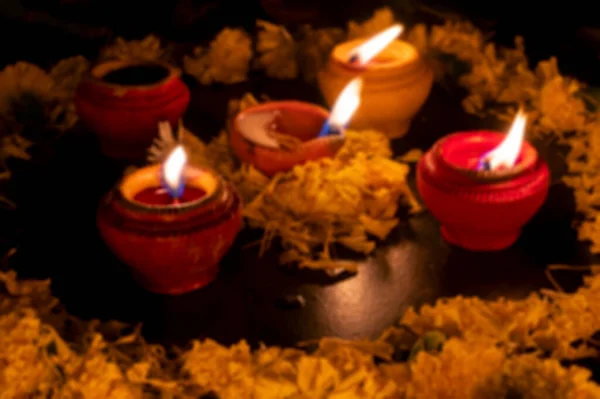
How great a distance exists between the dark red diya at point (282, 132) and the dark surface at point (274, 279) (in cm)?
9

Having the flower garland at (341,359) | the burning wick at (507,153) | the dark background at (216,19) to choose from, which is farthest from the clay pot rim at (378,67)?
the dark background at (216,19)

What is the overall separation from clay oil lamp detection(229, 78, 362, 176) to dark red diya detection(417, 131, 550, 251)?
116 mm

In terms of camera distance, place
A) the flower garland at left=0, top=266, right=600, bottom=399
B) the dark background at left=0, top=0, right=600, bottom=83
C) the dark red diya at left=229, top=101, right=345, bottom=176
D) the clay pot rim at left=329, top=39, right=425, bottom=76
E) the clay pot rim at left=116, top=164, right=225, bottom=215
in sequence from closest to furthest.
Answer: the flower garland at left=0, top=266, right=600, bottom=399
the clay pot rim at left=116, top=164, right=225, bottom=215
the dark red diya at left=229, top=101, right=345, bottom=176
the clay pot rim at left=329, top=39, right=425, bottom=76
the dark background at left=0, top=0, right=600, bottom=83

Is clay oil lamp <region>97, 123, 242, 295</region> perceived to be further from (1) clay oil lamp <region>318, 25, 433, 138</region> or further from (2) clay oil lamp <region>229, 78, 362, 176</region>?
(1) clay oil lamp <region>318, 25, 433, 138</region>

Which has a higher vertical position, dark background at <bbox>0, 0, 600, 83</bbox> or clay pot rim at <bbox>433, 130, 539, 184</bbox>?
clay pot rim at <bbox>433, 130, 539, 184</bbox>

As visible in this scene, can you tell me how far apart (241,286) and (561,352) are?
0.30 metres

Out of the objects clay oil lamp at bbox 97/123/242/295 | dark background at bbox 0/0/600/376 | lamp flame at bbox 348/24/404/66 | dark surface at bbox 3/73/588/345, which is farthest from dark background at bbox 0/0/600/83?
clay oil lamp at bbox 97/123/242/295

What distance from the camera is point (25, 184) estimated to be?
3.11ft

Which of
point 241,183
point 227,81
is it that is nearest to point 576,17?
point 227,81

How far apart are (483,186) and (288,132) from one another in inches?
10.4

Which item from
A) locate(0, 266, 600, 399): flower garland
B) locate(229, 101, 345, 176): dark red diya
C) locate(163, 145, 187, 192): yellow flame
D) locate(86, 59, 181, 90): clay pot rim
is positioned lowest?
locate(0, 266, 600, 399): flower garland

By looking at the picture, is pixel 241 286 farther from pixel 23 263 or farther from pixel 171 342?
pixel 23 263

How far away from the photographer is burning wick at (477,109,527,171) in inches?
31.2

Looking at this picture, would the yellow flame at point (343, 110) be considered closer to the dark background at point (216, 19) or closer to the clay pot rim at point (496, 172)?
the clay pot rim at point (496, 172)
